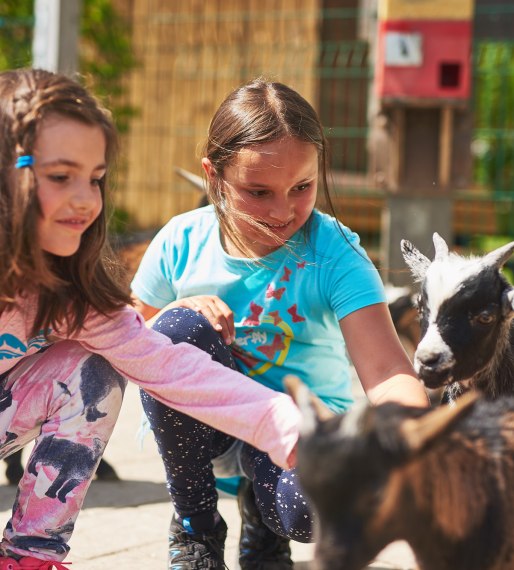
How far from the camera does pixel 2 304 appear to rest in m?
2.40

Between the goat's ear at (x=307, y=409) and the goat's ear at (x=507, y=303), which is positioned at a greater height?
the goat's ear at (x=507, y=303)

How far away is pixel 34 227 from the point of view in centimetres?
229

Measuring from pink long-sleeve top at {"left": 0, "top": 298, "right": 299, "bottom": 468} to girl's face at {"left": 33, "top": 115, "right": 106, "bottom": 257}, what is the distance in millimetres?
223

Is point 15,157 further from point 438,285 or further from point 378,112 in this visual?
point 378,112

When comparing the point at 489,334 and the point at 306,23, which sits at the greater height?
the point at 306,23

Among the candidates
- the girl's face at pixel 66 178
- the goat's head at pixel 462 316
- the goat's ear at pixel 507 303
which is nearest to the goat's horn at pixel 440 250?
the goat's head at pixel 462 316

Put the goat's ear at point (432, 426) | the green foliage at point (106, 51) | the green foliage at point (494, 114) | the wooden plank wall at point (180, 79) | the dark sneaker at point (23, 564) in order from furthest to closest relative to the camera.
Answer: the wooden plank wall at point (180, 79) < the green foliage at point (106, 51) < the green foliage at point (494, 114) < the dark sneaker at point (23, 564) < the goat's ear at point (432, 426)

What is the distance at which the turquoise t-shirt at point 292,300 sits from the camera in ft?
9.23

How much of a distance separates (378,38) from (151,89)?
3.30m

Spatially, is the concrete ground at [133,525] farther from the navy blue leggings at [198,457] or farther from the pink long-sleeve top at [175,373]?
the pink long-sleeve top at [175,373]

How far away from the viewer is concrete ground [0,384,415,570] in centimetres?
295

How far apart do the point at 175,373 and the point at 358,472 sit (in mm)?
861

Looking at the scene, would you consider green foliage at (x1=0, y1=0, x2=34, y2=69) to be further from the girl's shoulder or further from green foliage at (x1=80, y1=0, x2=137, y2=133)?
the girl's shoulder

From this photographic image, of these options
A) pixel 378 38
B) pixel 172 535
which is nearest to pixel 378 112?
pixel 378 38
